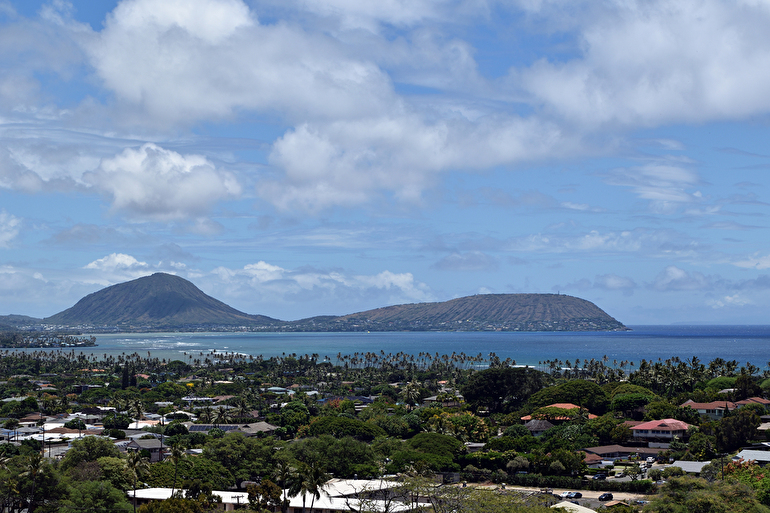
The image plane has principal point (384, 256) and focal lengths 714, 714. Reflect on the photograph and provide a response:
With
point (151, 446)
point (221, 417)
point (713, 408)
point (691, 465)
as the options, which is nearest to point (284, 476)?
point (151, 446)

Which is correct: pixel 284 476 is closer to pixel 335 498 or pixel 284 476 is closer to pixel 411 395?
pixel 335 498

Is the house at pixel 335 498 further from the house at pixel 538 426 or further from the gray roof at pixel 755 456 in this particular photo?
the house at pixel 538 426

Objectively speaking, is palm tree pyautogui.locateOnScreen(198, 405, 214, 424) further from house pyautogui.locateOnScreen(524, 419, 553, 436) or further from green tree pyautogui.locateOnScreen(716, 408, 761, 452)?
green tree pyautogui.locateOnScreen(716, 408, 761, 452)

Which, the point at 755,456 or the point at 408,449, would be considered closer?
Answer: the point at 755,456

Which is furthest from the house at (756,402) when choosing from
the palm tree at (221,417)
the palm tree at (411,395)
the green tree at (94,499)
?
the green tree at (94,499)

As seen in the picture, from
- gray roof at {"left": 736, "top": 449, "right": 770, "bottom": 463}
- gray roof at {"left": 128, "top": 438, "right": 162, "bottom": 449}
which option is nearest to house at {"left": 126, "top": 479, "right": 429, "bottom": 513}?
gray roof at {"left": 128, "top": 438, "right": 162, "bottom": 449}
